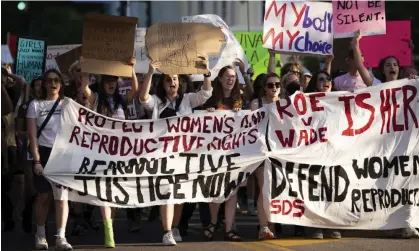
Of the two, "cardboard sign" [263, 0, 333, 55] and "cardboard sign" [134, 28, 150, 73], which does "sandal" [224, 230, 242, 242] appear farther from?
"cardboard sign" [134, 28, 150, 73]

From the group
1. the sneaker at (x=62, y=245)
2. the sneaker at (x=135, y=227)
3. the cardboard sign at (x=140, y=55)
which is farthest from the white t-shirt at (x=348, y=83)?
the cardboard sign at (x=140, y=55)

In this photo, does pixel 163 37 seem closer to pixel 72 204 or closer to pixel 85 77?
pixel 85 77

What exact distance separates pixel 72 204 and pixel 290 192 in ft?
8.58

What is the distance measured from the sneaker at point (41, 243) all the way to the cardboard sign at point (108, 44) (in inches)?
64.0

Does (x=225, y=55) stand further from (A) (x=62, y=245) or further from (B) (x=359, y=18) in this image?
(A) (x=62, y=245)

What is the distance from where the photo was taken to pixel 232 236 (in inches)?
428

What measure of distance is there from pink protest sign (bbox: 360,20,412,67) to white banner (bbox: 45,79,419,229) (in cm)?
431

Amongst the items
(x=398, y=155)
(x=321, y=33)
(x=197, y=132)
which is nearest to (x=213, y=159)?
(x=197, y=132)

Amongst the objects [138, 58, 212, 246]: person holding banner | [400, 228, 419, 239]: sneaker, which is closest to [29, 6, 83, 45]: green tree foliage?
[138, 58, 212, 246]: person holding banner

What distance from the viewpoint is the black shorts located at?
34.9 ft

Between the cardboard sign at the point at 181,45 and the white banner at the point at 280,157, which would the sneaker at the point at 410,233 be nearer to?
the white banner at the point at 280,157

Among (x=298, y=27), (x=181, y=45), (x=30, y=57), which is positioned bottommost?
(x=181, y=45)

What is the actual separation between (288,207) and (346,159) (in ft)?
2.37

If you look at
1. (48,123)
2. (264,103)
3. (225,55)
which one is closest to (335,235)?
(264,103)
